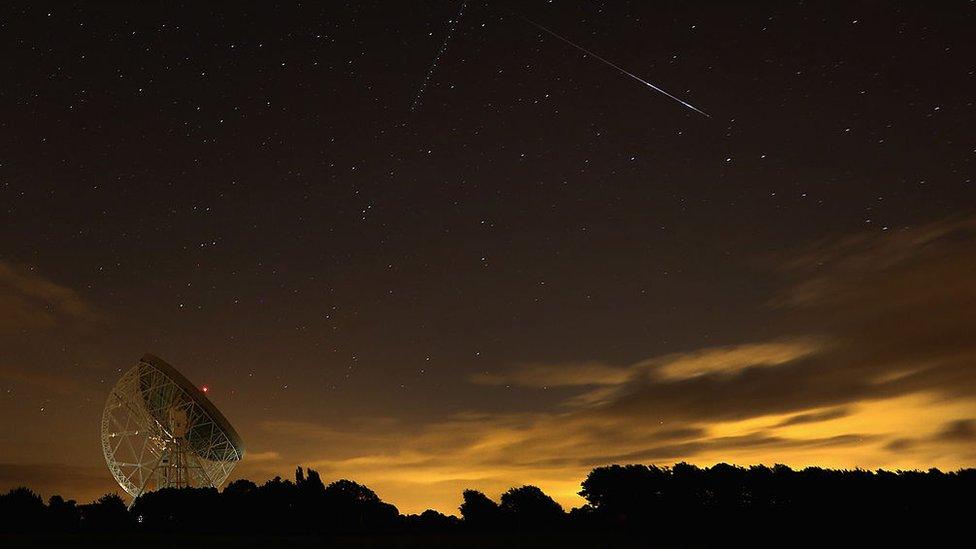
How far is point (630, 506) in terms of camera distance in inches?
1714

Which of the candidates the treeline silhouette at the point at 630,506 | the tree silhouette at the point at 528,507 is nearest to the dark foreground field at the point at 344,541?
the treeline silhouette at the point at 630,506

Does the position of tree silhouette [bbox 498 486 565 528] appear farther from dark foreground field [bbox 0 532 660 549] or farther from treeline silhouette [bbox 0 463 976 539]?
dark foreground field [bbox 0 532 660 549]

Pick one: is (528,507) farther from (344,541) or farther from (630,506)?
(344,541)

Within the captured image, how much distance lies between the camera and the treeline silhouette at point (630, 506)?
1435 inches

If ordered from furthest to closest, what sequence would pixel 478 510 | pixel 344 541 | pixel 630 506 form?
pixel 478 510
pixel 630 506
pixel 344 541

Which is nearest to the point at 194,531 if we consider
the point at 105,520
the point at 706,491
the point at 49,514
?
the point at 105,520

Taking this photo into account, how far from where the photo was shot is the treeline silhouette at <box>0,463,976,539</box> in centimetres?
3644

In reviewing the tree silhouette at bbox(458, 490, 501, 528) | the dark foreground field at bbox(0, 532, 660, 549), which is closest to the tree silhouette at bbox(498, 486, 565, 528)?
the tree silhouette at bbox(458, 490, 501, 528)

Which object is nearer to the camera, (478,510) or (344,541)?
(344,541)

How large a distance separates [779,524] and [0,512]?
1578 inches

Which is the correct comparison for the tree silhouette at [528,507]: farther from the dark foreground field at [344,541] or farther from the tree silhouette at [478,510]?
the dark foreground field at [344,541]

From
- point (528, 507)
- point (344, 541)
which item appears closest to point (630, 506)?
point (528, 507)

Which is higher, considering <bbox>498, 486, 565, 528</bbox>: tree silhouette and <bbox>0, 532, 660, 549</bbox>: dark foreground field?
<bbox>498, 486, 565, 528</bbox>: tree silhouette

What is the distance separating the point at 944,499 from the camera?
116ft
